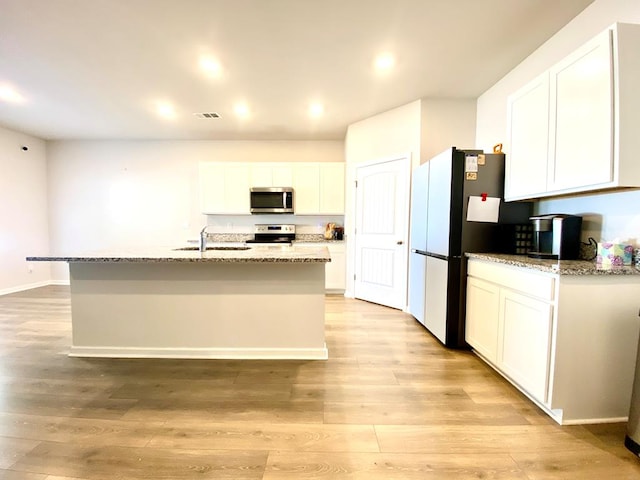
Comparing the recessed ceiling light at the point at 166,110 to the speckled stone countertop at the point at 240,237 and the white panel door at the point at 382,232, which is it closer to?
the speckled stone countertop at the point at 240,237

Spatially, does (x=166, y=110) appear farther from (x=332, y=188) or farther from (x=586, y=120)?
(x=586, y=120)

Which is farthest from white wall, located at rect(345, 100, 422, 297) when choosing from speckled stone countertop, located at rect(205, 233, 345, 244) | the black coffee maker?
the black coffee maker

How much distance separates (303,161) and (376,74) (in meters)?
2.40

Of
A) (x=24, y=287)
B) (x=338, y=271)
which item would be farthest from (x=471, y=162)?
(x=24, y=287)

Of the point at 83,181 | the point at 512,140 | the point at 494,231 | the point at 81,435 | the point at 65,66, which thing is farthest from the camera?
the point at 83,181

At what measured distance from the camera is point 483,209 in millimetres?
2570

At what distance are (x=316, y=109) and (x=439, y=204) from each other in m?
2.14

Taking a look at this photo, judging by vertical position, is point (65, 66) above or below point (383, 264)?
above

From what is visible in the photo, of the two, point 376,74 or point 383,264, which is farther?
point 383,264

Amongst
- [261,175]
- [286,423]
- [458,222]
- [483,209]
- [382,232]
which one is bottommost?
[286,423]

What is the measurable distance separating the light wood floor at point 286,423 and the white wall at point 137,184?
121 inches

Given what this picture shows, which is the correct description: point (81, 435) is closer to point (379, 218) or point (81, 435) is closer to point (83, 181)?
point (379, 218)

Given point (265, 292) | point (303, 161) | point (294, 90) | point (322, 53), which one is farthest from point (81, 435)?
point (303, 161)

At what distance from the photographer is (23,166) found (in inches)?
193
